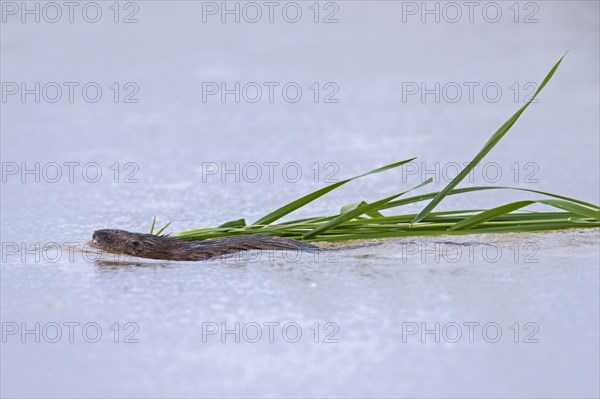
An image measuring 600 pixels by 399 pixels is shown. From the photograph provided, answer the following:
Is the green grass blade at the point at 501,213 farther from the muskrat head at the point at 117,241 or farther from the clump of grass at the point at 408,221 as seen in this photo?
the muskrat head at the point at 117,241

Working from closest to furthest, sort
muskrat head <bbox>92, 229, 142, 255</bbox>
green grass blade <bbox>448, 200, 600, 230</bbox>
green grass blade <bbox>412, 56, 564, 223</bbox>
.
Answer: green grass blade <bbox>412, 56, 564, 223</bbox> → green grass blade <bbox>448, 200, 600, 230</bbox> → muskrat head <bbox>92, 229, 142, 255</bbox>

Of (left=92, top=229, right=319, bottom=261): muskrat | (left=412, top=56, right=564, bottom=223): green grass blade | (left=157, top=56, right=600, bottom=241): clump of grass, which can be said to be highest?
(left=412, top=56, right=564, bottom=223): green grass blade

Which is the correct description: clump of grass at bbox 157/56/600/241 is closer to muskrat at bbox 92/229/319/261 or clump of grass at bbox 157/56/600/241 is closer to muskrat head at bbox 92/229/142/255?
muskrat at bbox 92/229/319/261

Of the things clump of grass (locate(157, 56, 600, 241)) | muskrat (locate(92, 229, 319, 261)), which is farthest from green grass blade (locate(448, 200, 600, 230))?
muskrat (locate(92, 229, 319, 261))

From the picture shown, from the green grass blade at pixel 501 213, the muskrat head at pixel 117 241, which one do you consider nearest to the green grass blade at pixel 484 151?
the green grass blade at pixel 501 213

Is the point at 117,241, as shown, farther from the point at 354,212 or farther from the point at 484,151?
the point at 484,151

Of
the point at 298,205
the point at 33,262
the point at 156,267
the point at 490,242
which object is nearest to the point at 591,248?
the point at 490,242
